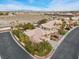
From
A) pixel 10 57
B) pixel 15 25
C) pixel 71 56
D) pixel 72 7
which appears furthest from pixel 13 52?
pixel 72 7

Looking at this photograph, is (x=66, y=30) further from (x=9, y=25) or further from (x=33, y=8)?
(x=9, y=25)

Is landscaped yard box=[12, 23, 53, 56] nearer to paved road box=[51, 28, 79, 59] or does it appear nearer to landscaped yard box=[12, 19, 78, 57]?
landscaped yard box=[12, 19, 78, 57]

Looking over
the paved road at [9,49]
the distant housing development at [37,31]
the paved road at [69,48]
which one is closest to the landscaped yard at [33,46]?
the distant housing development at [37,31]

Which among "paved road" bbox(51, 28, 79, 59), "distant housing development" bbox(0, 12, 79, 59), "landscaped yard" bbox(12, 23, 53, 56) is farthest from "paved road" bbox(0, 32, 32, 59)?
"paved road" bbox(51, 28, 79, 59)

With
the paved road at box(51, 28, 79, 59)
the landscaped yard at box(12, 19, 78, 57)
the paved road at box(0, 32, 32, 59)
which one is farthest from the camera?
the landscaped yard at box(12, 19, 78, 57)

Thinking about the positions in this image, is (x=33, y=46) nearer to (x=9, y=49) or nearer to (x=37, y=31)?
(x=37, y=31)
